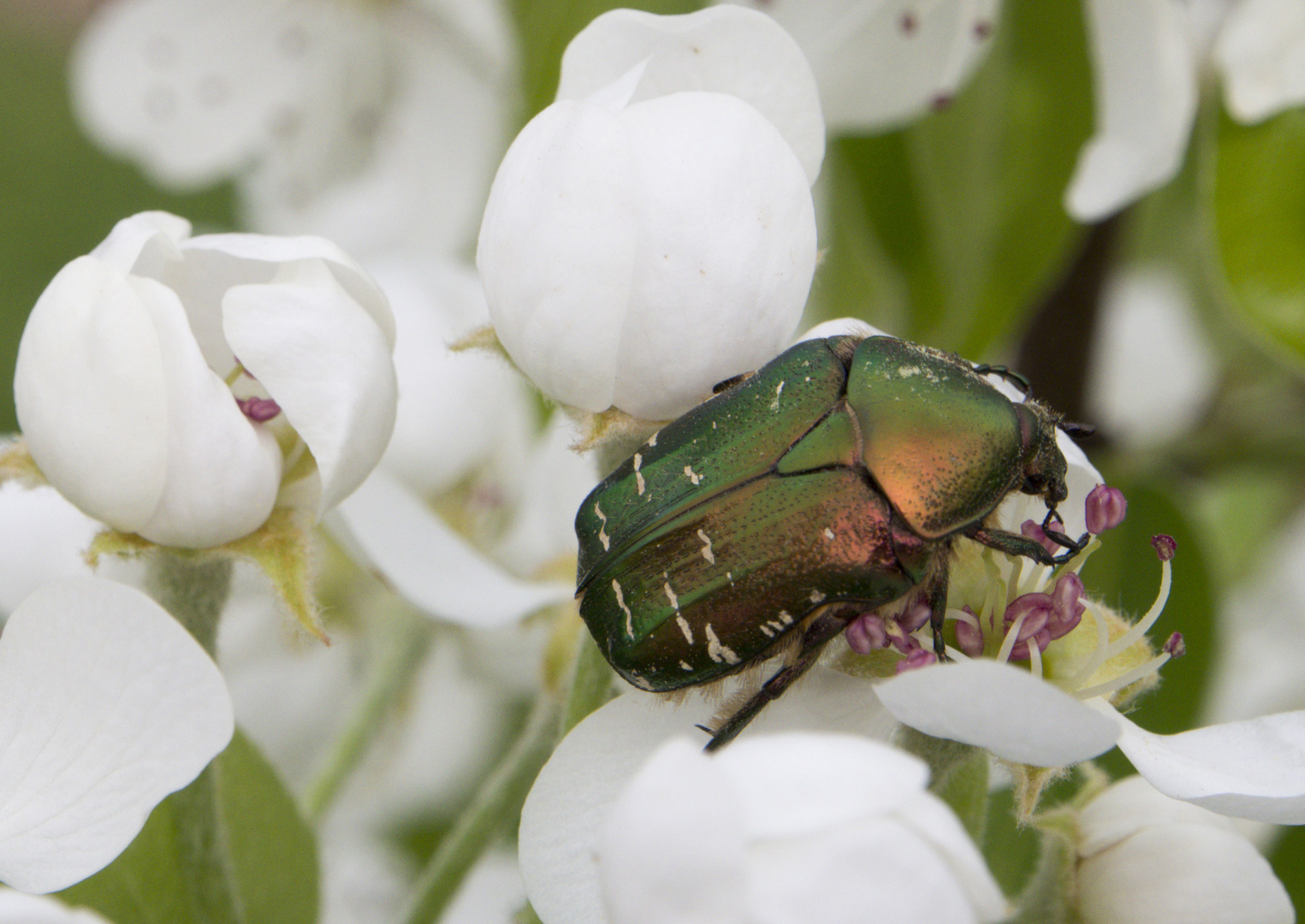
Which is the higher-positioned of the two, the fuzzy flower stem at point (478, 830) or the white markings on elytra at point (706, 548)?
the white markings on elytra at point (706, 548)

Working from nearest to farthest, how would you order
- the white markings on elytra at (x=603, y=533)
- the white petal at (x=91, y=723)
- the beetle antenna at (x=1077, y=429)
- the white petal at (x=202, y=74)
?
the white petal at (x=91, y=723)
the white markings on elytra at (x=603, y=533)
the beetle antenna at (x=1077, y=429)
the white petal at (x=202, y=74)

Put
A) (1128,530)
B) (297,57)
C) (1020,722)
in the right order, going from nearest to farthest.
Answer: (1020,722) → (1128,530) → (297,57)

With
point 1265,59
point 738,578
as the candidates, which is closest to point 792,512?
point 738,578

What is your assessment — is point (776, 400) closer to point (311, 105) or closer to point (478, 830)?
point (478, 830)

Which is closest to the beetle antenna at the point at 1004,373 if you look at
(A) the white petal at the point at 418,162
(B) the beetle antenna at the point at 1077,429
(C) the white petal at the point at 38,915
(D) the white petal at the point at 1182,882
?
(B) the beetle antenna at the point at 1077,429

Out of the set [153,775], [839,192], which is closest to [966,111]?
[839,192]

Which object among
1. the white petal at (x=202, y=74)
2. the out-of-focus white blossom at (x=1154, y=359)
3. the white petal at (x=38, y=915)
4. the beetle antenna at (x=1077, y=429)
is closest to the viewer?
the white petal at (x=38, y=915)

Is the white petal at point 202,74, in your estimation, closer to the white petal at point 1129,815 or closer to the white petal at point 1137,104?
the white petal at point 1137,104

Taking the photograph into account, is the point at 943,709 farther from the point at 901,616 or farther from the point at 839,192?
the point at 839,192
